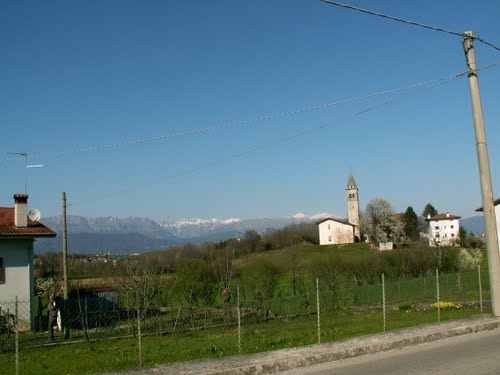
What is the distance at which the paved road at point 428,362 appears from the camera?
8727 millimetres

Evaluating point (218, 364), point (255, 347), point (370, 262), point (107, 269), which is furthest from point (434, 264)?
point (218, 364)

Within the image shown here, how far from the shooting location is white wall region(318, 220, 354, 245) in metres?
115

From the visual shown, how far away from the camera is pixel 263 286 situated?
112 ft

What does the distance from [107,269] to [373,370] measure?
108ft

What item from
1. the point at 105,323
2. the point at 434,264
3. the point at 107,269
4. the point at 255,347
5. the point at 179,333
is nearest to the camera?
the point at 255,347

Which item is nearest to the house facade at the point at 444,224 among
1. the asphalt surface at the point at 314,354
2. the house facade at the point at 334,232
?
the house facade at the point at 334,232

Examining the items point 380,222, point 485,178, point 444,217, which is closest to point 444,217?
point 444,217

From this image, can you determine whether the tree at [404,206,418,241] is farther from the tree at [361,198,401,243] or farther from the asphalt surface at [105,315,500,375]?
the asphalt surface at [105,315,500,375]

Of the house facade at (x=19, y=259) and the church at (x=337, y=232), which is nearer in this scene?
the house facade at (x=19, y=259)

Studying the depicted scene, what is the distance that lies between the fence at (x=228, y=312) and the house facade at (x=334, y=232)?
7662 centimetres

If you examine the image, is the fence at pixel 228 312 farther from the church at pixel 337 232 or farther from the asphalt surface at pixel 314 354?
the church at pixel 337 232

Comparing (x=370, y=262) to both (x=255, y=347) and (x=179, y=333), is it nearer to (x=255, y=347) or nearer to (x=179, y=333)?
(x=179, y=333)

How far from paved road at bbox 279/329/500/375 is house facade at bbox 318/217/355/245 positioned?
10369cm

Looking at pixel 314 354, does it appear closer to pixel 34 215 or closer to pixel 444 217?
pixel 34 215
